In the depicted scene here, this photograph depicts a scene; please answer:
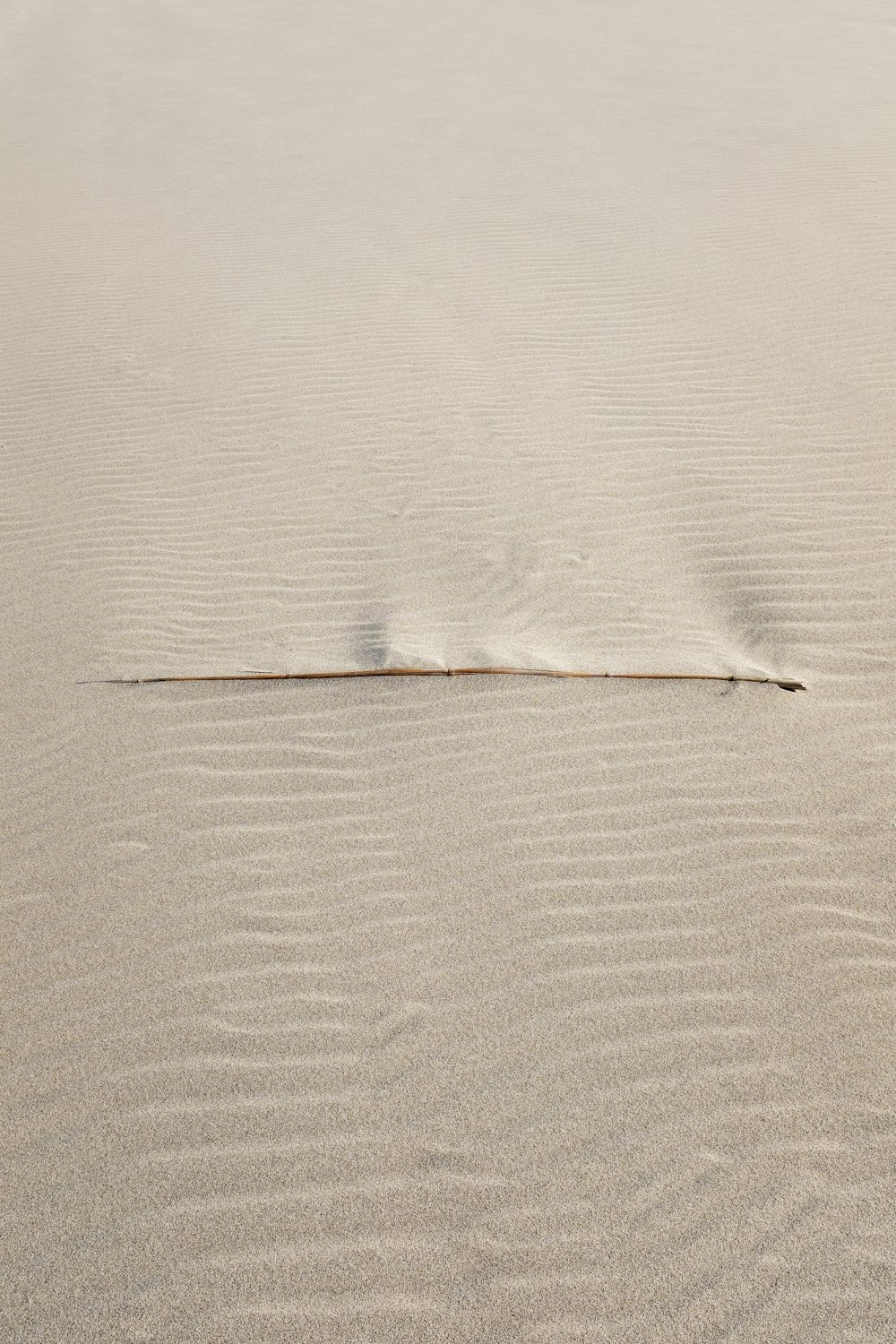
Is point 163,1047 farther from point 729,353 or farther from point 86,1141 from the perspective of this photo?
point 729,353

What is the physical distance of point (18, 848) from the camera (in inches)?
151

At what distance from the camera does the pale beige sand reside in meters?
2.69

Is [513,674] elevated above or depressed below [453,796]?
above

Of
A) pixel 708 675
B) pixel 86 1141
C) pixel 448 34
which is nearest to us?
pixel 86 1141

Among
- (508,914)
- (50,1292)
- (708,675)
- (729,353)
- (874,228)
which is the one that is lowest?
(50,1292)

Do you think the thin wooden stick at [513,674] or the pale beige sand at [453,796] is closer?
the pale beige sand at [453,796]

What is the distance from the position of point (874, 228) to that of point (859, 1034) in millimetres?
8199

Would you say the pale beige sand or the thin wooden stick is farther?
the thin wooden stick

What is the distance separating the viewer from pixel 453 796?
3965mm

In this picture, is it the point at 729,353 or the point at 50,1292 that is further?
the point at 729,353

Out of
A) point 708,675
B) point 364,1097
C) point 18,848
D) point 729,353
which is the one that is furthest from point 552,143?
point 364,1097

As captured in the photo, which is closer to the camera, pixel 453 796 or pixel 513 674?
pixel 453 796

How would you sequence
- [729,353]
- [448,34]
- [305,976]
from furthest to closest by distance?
[448,34] → [729,353] → [305,976]

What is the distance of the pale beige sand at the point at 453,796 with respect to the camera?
2.69 m
